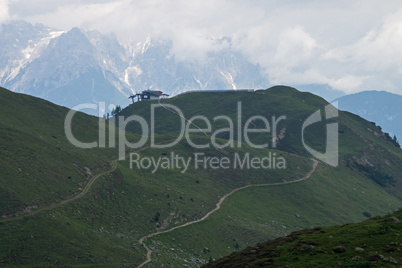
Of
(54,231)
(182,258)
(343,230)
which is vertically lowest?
(182,258)

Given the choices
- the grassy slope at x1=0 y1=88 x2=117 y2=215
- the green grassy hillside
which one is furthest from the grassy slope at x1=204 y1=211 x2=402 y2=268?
the grassy slope at x1=0 y1=88 x2=117 y2=215

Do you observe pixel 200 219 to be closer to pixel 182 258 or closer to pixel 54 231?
pixel 182 258

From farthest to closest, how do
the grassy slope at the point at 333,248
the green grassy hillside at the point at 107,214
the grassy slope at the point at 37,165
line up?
the grassy slope at the point at 37,165
the green grassy hillside at the point at 107,214
the grassy slope at the point at 333,248

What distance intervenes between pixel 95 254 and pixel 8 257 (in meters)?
19.3

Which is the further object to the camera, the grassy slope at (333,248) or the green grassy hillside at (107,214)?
the green grassy hillside at (107,214)

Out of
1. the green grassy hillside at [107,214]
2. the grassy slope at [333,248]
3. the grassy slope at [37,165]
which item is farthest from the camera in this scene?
the grassy slope at [37,165]

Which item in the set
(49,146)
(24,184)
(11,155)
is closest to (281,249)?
(24,184)

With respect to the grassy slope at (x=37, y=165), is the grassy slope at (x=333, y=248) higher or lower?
lower

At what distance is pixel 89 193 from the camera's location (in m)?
154

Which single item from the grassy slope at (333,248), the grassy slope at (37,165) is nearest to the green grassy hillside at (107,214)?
the grassy slope at (37,165)

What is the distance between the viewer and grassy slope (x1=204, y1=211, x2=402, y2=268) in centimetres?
6222

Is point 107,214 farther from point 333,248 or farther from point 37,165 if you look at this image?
point 333,248

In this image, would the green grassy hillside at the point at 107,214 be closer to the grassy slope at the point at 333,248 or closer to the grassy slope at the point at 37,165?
the grassy slope at the point at 37,165

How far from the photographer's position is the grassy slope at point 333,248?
2450 inches
